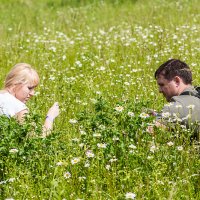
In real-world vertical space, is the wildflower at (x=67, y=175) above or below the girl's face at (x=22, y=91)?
below

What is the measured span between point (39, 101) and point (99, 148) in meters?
2.49

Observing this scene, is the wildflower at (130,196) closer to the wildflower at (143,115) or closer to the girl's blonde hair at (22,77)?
the wildflower at (143,115)

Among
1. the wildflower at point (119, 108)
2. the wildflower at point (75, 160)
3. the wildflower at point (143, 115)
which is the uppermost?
the wildflower at point (119, 108)

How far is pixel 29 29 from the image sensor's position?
11.6m

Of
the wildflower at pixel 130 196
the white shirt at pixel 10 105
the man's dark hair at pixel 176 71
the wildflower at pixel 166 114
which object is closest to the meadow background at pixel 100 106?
the wildflower at pixel 130 196

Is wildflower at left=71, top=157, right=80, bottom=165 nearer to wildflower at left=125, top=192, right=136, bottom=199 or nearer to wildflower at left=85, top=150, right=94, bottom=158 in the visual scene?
wildflower at left=85, top=150, right=94, bottom=158

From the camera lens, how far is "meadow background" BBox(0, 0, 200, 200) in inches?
164

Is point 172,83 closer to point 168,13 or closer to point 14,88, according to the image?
point 14,88

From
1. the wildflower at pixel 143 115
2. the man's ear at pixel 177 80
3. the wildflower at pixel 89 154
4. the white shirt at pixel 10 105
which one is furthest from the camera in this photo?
the man's ear at pixel 177 80

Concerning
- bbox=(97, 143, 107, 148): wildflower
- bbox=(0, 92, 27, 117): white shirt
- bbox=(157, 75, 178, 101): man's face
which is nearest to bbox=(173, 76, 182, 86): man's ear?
bbox=(157, 75, 178, 101): man's face

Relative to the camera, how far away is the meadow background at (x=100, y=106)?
416cm

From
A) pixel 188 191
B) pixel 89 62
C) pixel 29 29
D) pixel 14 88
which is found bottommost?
pixel 188 191

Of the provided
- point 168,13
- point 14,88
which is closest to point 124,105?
point 14,88

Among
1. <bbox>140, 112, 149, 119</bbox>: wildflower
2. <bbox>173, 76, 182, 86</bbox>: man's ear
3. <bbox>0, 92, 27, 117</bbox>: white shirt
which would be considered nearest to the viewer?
<bbox>140, 112, 149, 119</bbox>: wildflower
